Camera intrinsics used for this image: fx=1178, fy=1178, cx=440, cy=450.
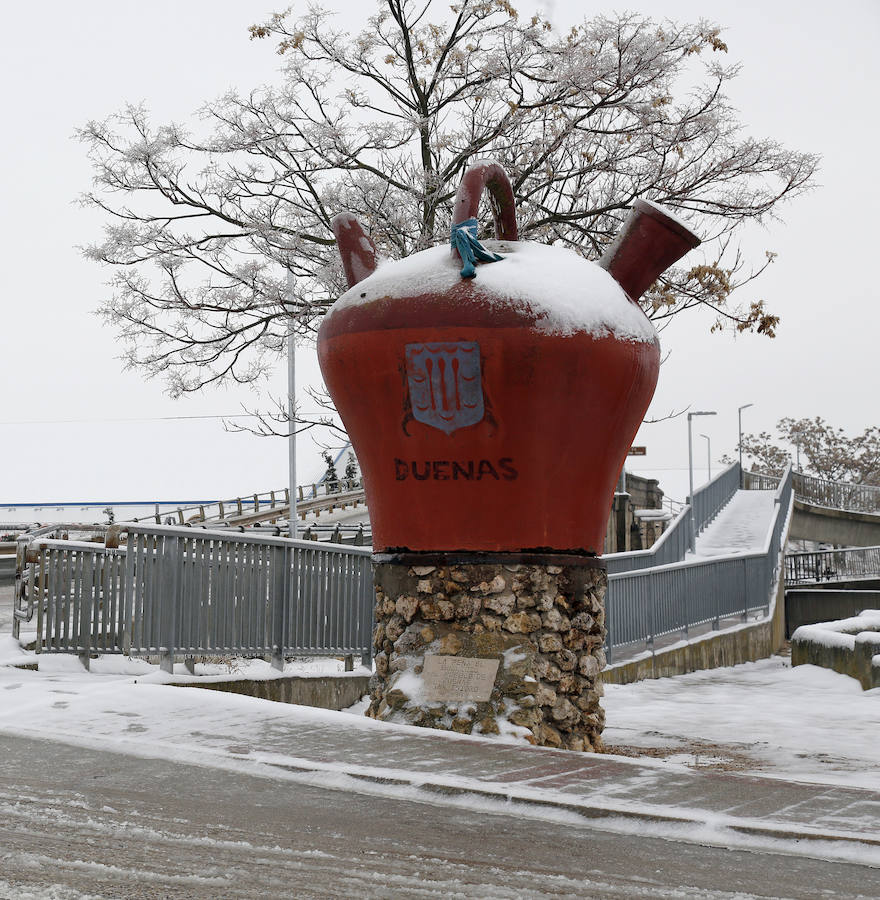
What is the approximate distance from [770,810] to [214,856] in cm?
214

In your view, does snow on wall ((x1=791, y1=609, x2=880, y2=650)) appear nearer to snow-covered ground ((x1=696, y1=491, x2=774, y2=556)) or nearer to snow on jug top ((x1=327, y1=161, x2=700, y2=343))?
snow on jug top ((x1=327, y1=161, x2=700, y2=343))

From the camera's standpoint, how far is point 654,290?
15.0 m

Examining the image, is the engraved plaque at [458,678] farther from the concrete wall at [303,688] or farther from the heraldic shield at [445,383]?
the concrete wall at [303,688]

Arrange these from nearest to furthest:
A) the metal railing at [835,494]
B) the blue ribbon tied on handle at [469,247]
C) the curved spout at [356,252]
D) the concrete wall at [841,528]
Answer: the blue ribbon tied on handle at [469,247] < the curved spout at [356,252] < the concrete wall at [841,528] < the metal railing at [835,494]

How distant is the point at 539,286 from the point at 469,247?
55 cm

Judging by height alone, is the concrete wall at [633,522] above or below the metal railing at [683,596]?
above

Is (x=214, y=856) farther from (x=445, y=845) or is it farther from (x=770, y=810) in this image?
(x=770, y=810)

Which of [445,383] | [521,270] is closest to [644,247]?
[521,270]

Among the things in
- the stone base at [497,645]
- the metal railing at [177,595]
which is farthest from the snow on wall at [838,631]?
the stone base at [497,645]

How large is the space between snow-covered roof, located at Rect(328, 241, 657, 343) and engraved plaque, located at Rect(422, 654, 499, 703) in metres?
2.13

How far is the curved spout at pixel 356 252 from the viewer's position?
8.45 metres

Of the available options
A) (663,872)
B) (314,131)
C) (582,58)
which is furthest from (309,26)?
(663,872)

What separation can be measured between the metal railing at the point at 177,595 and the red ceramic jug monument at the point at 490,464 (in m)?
1.91

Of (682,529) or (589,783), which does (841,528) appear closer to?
(682,529)
